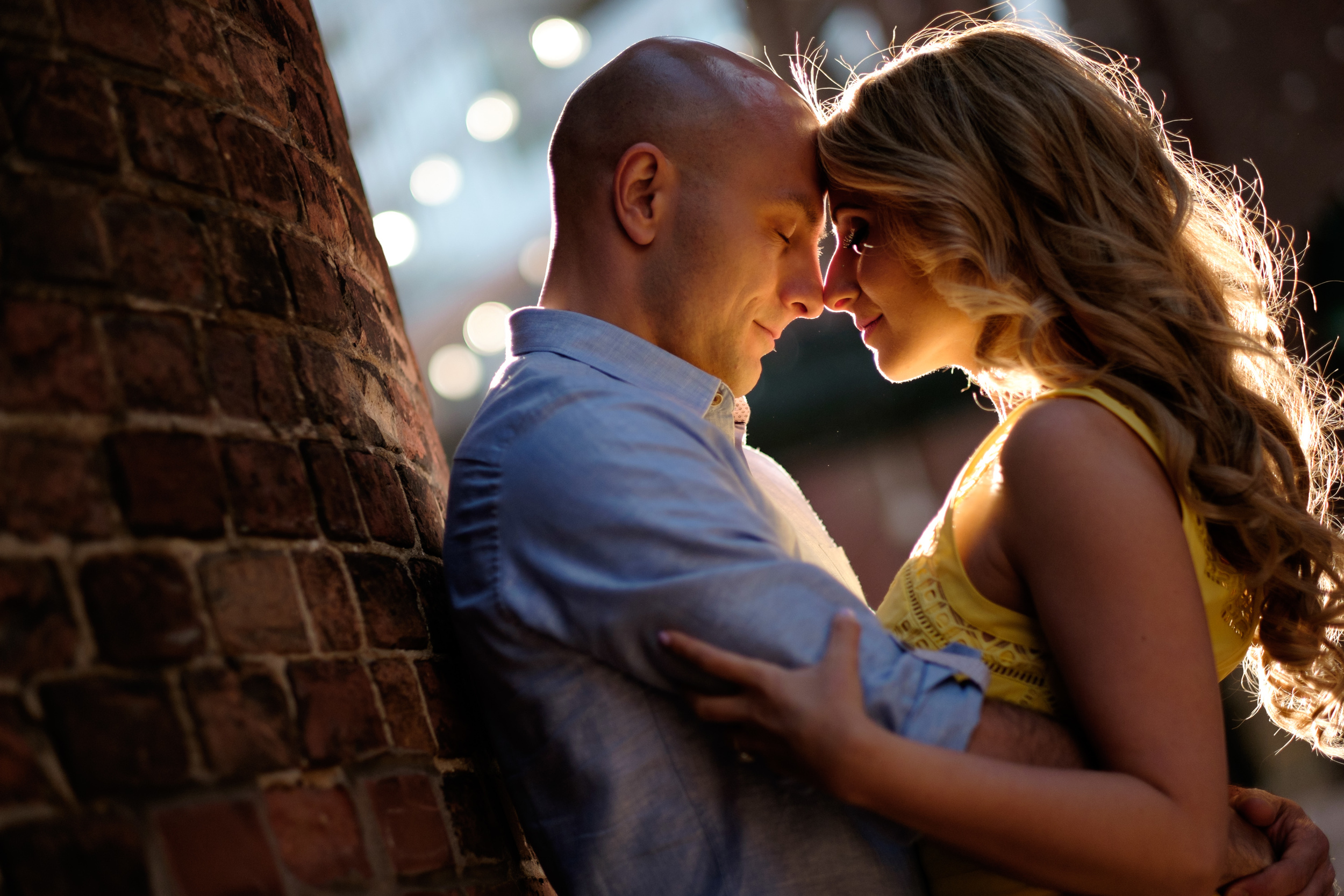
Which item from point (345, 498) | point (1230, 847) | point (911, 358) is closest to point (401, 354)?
point (345, 498)

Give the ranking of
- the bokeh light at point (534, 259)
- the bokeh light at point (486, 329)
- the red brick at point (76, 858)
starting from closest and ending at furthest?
the red brick at point (76, 858) < the bokeh light at point (486, 329) < the bokeh light at point (534, 259)

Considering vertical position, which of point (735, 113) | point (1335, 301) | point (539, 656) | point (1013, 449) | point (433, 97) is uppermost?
point (433, 97)

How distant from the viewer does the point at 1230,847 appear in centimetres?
165

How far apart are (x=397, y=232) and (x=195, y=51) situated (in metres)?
9.98

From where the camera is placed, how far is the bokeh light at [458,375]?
11320mm

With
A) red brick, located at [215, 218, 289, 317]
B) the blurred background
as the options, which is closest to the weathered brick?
red brick, located at [215, 218, 289, 317]

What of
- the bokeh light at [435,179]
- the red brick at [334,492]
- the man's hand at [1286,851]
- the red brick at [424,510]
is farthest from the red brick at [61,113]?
the bokeh light at [435,179]

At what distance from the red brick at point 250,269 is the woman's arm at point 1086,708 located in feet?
2.39

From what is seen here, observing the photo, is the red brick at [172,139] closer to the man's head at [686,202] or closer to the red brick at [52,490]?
the red brick at [52,490]

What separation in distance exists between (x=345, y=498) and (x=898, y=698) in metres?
0.79

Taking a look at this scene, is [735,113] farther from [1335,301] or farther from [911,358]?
[1335,301]

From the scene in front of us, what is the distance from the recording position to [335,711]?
1264 mm

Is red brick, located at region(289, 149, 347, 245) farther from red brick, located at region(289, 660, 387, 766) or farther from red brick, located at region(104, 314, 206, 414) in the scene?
red brick, located at region(289, 660, 387, 766)

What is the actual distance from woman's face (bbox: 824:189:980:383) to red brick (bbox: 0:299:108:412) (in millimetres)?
1421
